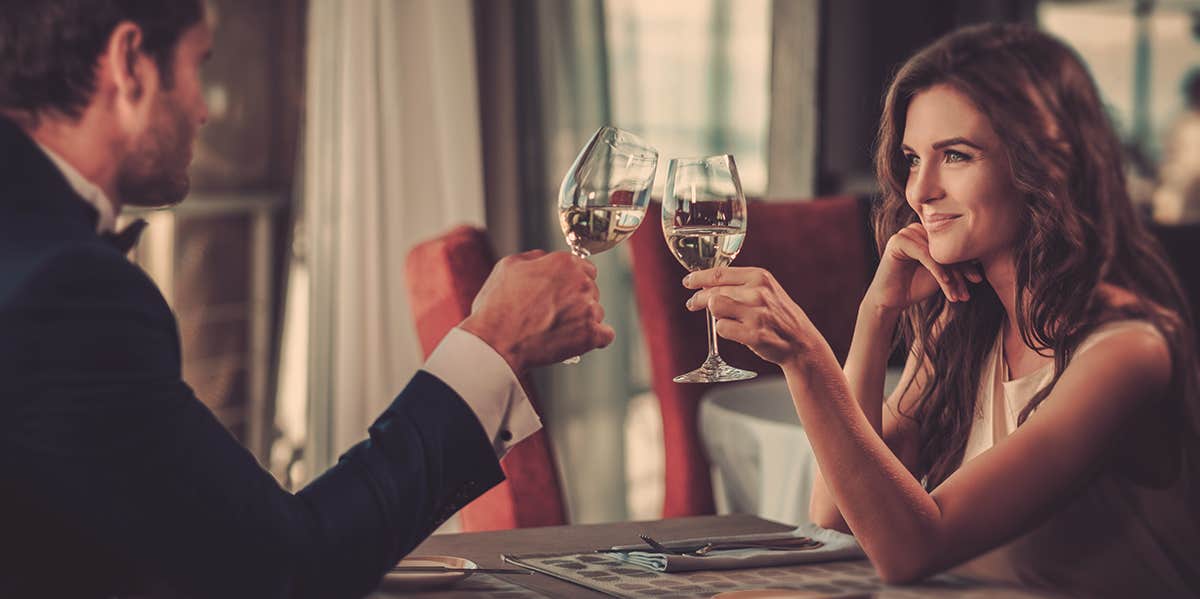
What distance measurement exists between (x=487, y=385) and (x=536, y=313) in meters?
0.09

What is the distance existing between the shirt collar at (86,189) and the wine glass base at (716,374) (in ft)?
1.96

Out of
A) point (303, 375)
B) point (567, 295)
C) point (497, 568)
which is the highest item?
point (567, 295)

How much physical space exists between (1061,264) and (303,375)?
2.83 metres

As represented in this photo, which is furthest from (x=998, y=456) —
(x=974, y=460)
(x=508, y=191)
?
(x=508, y=191)

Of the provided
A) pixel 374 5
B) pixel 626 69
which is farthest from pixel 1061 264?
pixel 626 69

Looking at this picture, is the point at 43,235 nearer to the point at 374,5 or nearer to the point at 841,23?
the point at 374,5

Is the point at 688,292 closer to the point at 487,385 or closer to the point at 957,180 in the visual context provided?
the point at 957,180

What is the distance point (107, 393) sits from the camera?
0.89 meters

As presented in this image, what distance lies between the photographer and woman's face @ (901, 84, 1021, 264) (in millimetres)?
1283

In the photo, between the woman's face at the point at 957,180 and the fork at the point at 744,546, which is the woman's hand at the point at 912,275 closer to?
the woman's face at the point at 957,180

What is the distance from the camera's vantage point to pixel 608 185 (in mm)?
1291

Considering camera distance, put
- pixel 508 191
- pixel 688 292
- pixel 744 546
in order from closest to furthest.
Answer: pixel 744 546, pixel 688 292, pixel 508 191

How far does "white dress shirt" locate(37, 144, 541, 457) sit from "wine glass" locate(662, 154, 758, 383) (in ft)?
0.79

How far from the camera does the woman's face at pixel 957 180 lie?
1283 mm
